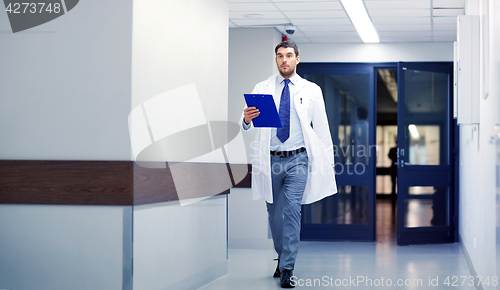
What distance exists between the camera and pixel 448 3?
5363 millimetres

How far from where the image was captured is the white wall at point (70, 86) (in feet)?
10.3

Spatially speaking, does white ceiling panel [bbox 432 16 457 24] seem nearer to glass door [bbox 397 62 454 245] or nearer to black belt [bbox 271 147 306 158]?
glass door [bbox 397 62 454 245]

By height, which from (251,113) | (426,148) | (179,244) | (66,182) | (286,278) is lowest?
(286,278)

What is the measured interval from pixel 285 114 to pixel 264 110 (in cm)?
40

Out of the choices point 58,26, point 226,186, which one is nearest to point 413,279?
point 226,186

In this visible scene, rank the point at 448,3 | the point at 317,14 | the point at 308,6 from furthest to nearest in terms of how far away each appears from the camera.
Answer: the point at 317,14 < the point at 308,6 < the point at 448,3

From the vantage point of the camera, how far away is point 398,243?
22.2ft

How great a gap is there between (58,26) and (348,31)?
4155 millimetres

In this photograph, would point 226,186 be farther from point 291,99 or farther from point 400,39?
point 400,39

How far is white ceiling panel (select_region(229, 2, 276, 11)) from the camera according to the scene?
5.54 metres

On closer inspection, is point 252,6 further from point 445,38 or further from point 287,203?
point 445,38

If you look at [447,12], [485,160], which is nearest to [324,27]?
[447,12]

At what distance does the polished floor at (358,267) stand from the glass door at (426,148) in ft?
1.00

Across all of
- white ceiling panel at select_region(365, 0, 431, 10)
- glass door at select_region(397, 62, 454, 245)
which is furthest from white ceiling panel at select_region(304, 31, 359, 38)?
white ceiling panel at select_region(365, 0, 431, 10)
